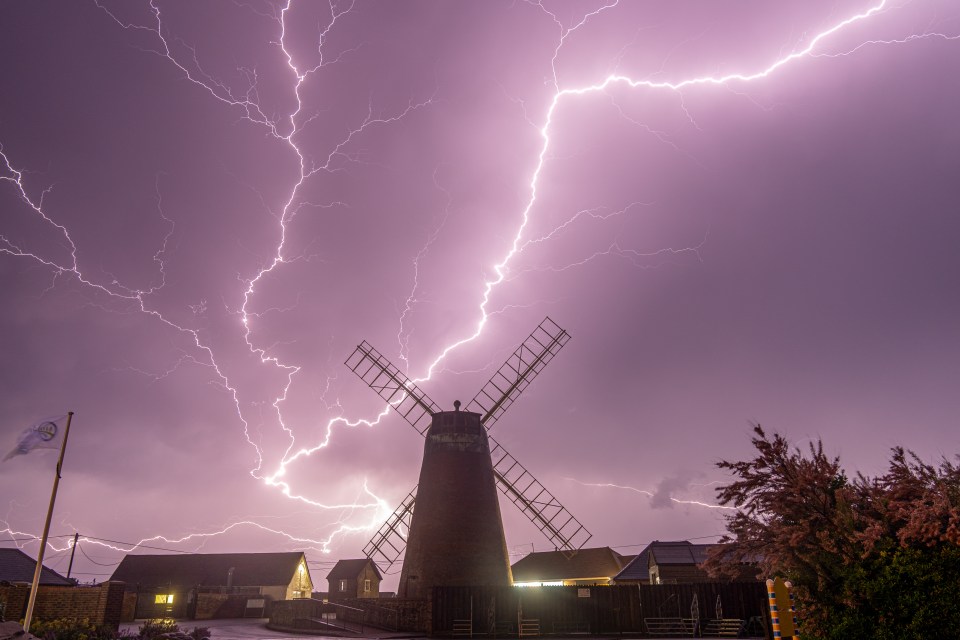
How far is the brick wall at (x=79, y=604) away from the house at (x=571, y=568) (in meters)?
31.5

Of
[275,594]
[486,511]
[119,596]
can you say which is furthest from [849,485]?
[275,594]

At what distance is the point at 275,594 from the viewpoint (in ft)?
174

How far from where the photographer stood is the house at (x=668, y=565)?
3612 cm

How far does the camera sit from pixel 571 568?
2077 inches

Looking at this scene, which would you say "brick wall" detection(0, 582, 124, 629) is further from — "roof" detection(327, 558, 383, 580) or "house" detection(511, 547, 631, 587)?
"roof" detection(327, 558, 383, 580)

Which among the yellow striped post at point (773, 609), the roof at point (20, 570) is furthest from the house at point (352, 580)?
the yellow striped post at point (773, 609)

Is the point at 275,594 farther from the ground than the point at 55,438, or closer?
closer

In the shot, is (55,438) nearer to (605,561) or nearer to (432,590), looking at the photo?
(432,590)

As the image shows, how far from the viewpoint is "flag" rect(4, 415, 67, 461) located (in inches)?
613

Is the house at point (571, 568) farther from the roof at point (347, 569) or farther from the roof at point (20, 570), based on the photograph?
the roof at point (20, 570)

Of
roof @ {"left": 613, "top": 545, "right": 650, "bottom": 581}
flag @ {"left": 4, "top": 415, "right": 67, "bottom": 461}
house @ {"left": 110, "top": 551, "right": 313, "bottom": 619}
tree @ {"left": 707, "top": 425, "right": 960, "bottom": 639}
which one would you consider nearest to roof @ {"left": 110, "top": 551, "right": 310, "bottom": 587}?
house @ {"left": 110, "top": 551, "right": 313, "bottom": 619}

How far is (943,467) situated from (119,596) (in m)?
24.7

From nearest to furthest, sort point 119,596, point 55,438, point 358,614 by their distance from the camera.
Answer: point 55,438, point 119,596, point 358,614

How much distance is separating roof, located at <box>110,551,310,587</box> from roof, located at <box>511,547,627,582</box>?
21.5 m
